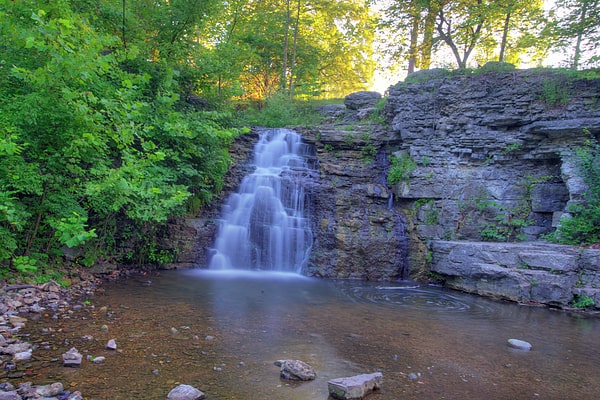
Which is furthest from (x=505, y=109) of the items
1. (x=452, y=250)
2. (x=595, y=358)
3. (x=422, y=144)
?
(x=595, y=358)

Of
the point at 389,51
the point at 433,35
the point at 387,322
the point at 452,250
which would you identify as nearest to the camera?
the point at 387,322

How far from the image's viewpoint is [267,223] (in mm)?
10797

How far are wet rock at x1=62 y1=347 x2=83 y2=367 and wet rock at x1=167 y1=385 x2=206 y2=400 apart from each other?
1091 millimetres

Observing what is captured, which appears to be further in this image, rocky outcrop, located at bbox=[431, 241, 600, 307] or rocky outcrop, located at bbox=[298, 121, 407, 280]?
rocky outcrop, located at bbox=[298, 121, 407, 280]

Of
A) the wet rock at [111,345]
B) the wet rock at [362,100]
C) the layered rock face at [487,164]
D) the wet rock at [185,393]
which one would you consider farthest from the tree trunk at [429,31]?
the wet rock at [185,393]

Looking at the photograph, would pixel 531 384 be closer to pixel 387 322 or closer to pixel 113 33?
pixel 387 322

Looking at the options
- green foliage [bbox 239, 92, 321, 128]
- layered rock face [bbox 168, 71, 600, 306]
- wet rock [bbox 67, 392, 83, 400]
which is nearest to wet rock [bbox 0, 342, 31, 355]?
wet rock [bbox 67, 392, 83, 400]

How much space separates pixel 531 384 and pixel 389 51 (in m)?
17.3

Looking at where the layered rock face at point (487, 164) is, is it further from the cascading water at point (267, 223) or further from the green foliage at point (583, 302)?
the cascading water at point (267, 223)

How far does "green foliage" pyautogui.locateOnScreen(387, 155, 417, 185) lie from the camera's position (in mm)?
11672

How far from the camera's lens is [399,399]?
10.9 feet

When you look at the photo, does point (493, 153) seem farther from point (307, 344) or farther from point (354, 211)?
point (307, 344)

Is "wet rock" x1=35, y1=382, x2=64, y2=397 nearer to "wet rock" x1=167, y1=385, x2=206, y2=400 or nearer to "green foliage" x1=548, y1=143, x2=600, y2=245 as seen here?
"wet rock" x1=167, y1=385, x2=206, y2=400

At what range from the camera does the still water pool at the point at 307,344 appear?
3.44m
